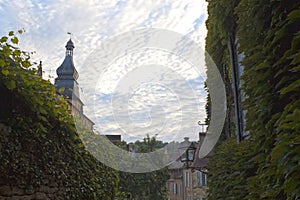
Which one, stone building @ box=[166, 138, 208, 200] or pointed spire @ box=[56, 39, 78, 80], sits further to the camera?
pointed spire @ box=[56, 39, 78, 80]

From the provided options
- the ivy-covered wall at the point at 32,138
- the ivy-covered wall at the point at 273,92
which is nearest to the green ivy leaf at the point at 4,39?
the ivy-covered wall at the point at 32,138

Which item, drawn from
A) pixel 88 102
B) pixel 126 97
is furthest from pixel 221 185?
pixel 126 97

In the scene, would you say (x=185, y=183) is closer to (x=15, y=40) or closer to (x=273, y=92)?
(x=15, y=40)

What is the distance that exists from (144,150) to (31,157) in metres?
18.9

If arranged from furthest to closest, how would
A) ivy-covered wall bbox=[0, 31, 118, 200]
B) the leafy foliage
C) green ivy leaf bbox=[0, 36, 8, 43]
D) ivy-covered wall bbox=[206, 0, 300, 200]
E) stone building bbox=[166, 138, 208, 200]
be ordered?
stone building bbox=[166, 138, 208, 200] < the leafy foliage < green ivy leaf bbox=[0, 36, 8, 43] < ivy-covered wall bbox=[0, 31, 118, 200] < ivy-covered wall bbox=[206, 0, 300, 200]

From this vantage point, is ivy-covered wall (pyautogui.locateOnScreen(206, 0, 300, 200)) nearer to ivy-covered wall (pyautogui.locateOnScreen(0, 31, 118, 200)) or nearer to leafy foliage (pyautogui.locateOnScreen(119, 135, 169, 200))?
ivy-covered wall (pyautogui.locateOnScreen(0, 31, 118, 200))

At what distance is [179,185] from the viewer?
32031 mm

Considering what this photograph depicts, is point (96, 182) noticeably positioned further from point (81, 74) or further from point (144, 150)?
point (144, 150)

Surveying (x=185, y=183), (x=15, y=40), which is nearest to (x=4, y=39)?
(x=15, y=40)

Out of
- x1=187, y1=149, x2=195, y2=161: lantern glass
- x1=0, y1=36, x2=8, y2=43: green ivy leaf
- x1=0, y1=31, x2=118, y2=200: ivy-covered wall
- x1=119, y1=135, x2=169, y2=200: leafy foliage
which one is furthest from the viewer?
x1=119, y1=135, x2=169, y2=200: leafy foliage

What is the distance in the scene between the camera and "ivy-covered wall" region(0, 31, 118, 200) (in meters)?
3.57

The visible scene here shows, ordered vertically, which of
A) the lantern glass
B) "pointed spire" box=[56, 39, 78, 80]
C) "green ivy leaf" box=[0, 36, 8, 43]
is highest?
Result: "pointed spire" box=[56, 39, 78, 80]

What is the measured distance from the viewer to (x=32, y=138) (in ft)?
13.0

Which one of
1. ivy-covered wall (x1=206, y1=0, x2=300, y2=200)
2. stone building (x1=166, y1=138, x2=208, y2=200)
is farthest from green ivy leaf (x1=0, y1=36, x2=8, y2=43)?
stone building (x1=166, y1=138, x2=208, y2=200)
